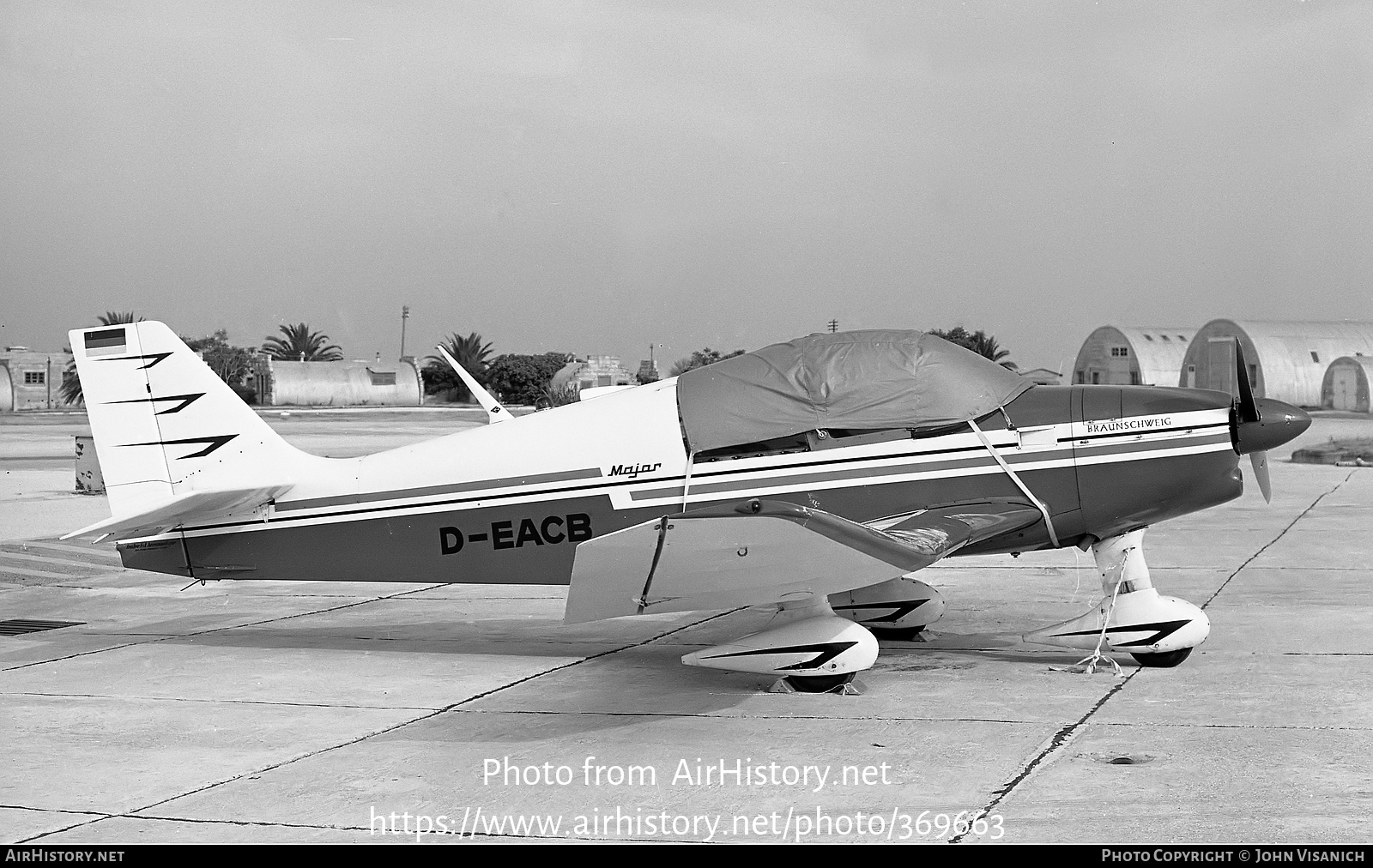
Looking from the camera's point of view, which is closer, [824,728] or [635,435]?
[824,728]

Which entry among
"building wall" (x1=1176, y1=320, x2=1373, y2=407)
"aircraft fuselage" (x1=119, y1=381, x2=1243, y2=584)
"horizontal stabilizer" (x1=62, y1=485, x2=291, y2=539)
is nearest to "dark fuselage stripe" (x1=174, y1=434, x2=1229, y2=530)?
"aircraft fuselage" (x1=119, y1=381, x2=1243, y2=584)

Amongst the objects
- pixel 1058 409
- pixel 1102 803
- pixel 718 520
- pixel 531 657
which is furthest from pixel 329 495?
pixel 1102 803

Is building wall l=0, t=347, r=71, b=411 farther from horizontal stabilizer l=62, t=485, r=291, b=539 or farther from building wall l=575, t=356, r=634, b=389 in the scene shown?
horizontal stabilizer l=62, t=485, r=291, b=539

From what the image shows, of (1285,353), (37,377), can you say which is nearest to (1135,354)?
(1285,353)

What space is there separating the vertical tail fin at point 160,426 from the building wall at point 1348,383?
5820 centimetres

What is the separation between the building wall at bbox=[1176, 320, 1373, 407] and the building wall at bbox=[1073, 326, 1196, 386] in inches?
64.0

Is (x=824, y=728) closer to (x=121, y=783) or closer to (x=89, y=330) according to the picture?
(x=121, y=783)

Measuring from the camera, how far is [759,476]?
28.4 feet

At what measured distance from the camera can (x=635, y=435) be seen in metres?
8.95

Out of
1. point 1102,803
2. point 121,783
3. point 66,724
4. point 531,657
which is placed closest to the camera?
point 1102,803

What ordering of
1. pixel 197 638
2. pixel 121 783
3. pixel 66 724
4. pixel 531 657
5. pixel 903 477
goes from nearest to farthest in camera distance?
pixel 121 783, pixel 66 724, pixel 903 477, pixel 531 657, pixel 197 638

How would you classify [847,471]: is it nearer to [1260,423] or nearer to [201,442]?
[1260,423]

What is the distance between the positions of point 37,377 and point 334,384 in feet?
72.0

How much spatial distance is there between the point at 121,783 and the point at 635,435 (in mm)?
3985
